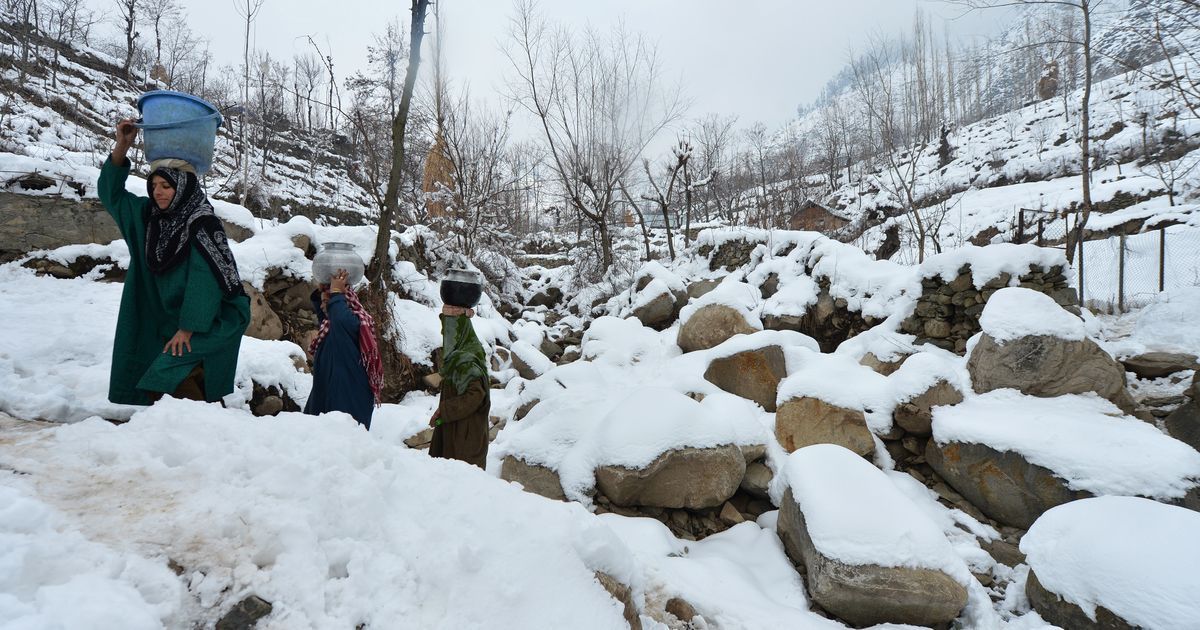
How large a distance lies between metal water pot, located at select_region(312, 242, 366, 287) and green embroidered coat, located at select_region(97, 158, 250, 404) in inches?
24.4

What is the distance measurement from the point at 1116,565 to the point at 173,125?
16.1 ft

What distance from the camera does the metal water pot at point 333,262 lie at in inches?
109

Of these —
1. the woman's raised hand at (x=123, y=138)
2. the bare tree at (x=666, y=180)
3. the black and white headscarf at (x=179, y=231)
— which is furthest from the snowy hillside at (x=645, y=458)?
the bare tree at (x=666, y=180)

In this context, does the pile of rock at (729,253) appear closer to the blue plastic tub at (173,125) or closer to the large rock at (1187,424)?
the large rock at (1187,424)

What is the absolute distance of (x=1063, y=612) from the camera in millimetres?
2498

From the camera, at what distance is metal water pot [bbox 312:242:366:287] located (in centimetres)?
277

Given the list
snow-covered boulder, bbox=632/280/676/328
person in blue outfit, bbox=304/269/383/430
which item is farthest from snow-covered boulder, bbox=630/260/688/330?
person in blue outfit, bbox=304/269/383/430

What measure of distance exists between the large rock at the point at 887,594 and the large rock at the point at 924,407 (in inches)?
85.1

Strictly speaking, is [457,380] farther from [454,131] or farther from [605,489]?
[454,131]

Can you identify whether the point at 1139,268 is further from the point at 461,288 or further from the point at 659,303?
the point at 461,288

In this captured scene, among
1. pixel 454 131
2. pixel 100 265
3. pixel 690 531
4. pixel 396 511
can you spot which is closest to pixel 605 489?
pixel 690 531

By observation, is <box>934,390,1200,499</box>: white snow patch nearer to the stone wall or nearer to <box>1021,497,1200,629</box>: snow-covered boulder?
<box>1021,497,1200,629</box>: snow-covered boulder

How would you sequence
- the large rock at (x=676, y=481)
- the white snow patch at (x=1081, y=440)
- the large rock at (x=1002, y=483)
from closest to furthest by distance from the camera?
the white snow patch at (x=1081, y=440)
the large rock at (x=676, y=481)
the large rock at (x=1002, y=483)

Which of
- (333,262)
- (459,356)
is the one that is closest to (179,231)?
(333,262)
